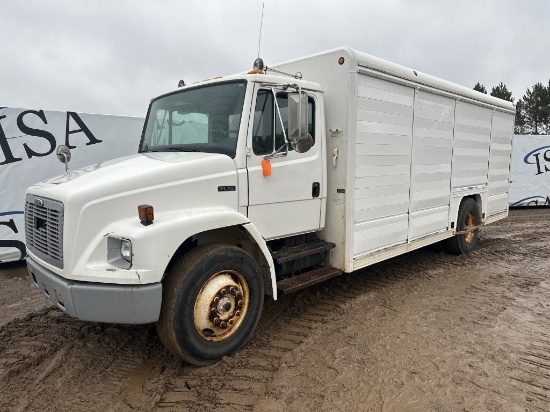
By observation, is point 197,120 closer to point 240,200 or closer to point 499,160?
point 240,200

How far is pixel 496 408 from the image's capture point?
8.88ft

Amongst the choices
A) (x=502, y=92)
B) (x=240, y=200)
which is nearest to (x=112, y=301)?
(x=240, y=200)

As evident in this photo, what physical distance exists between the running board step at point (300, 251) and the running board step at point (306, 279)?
243mm

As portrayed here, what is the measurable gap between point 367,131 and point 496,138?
4.21 m

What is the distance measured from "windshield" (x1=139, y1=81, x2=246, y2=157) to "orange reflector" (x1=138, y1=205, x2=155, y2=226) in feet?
3.17

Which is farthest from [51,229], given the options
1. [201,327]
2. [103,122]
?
[103,122]

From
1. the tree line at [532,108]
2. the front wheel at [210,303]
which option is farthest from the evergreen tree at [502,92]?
the front wheel at [210,303]

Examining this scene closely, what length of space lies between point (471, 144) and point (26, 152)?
24.7ft

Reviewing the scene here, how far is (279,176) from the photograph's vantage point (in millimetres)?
3881

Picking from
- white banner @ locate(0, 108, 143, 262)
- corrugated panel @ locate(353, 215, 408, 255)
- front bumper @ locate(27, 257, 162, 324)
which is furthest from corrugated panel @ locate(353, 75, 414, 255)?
white banner @ locate(0, 108, 143, 262)

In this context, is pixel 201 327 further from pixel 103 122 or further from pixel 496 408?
pixel 103 122

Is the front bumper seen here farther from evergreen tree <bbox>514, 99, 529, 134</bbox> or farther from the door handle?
evergreen tree <bbox>514, 99, 529, 134</bbox>

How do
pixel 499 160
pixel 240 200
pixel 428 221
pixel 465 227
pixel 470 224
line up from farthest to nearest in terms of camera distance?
pixel 499 160 → pixel 470 224 → pixel 465 227 → pixel 428 221 → pixel 240 200

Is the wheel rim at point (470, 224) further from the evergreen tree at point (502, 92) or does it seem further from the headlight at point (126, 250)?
the evergreen tree at point (502, 92)
